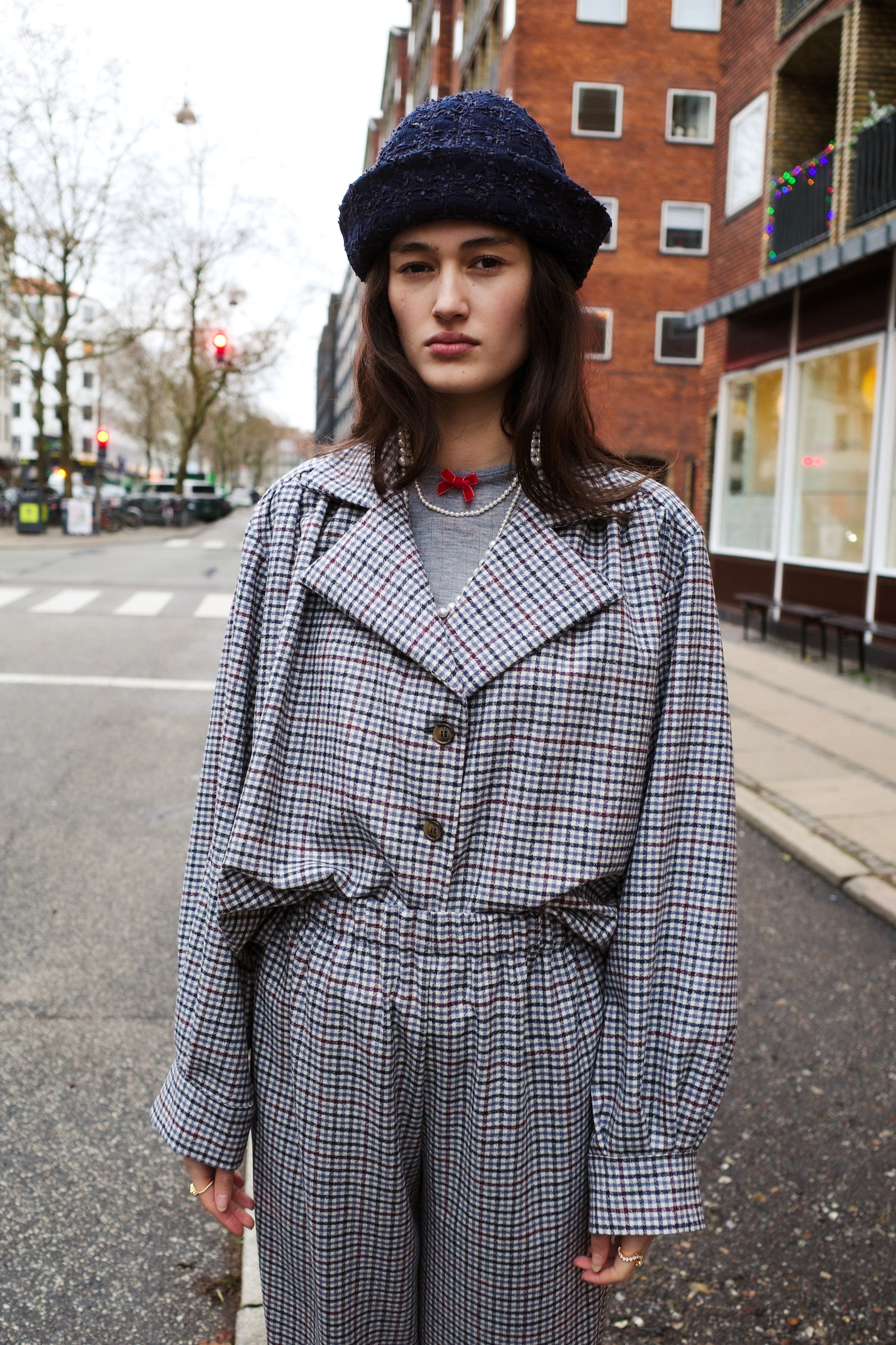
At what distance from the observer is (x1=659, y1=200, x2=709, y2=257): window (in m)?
30.7

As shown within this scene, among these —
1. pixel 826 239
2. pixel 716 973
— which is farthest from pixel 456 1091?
pixel 826 239

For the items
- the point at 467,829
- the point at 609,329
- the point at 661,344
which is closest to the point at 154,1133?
the point at 467,829

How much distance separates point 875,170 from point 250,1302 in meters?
13.6

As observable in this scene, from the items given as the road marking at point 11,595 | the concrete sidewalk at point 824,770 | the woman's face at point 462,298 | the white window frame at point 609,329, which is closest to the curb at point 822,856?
the concrete sidewalk at point 824,770

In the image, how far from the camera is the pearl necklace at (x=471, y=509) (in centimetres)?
159

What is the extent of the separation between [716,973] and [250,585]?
821 mm

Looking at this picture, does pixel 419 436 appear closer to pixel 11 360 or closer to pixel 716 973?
pixel 716 973

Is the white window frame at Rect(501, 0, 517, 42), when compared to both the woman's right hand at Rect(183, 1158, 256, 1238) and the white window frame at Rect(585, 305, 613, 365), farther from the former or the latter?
the woman's right hand at Rect(183, 1158, 256, 1238)

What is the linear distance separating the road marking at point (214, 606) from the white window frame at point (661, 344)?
17.3m

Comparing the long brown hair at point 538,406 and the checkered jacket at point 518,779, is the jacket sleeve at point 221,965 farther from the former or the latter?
the long brown hair at point 538,406

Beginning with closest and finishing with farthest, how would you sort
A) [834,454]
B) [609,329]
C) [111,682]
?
1. [111,682]
2. [834,454]
3. [609,329]

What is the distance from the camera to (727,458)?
16984 mm

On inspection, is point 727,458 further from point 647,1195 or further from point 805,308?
point 647,1195

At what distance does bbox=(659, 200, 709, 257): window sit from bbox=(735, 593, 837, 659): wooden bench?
719 inches
